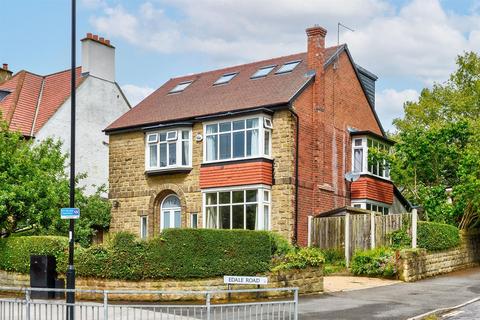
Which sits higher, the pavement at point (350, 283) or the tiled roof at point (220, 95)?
the tiled roof at point (220, 95)

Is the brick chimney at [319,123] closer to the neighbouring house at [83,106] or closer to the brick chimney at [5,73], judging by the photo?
the neighbouring house at [83,106]

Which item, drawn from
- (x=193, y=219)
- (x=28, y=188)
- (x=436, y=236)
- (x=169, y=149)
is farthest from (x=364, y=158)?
(x=28, y=188)

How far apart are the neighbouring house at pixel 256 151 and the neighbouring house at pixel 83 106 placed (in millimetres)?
4176

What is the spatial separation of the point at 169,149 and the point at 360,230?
10.0 metres

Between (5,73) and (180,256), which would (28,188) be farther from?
(5,73)

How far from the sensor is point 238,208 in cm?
3006

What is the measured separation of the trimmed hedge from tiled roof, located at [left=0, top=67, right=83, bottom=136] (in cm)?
1801

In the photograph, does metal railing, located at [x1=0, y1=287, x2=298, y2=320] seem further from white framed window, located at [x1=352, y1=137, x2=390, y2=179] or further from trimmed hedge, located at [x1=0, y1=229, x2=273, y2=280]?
white framed window, located at [x1=352, y1=137, x2=390, y2=179]

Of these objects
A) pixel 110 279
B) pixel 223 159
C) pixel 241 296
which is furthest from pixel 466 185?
pixel 110 279

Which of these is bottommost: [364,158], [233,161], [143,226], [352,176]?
[143,226]

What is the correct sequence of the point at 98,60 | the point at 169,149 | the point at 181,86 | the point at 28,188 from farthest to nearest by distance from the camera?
1. the point at 98,60
2. the point at 181,86
3. the point at 169,149
4. the point at 28,188

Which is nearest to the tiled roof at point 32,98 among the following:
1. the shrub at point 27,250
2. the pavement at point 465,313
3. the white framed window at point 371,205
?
the shrub at point 27,250

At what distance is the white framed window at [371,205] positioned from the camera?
32628 mm

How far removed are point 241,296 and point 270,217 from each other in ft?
30.0
